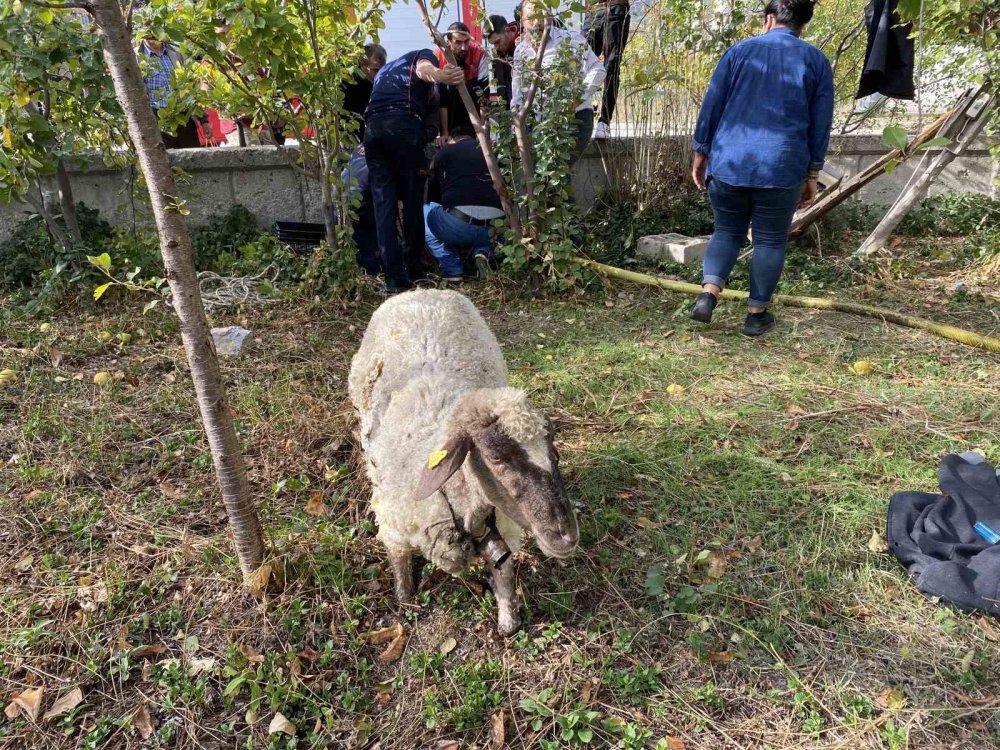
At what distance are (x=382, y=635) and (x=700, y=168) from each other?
3.96 metres

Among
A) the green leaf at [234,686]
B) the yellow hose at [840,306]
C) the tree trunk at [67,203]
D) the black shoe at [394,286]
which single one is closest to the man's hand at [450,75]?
the black shoe at [394,286]

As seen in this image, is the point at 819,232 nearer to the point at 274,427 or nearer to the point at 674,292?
the point at 674,292

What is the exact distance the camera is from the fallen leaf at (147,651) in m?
2.30

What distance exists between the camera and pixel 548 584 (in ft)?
8.65

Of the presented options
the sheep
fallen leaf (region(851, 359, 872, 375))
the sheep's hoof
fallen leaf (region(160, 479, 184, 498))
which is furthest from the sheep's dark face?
fallen leaf (region(851, 359, 872, 375))

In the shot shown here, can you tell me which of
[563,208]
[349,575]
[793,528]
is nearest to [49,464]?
[349,575]

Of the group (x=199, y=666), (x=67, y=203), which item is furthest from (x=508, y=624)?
(x=67, y=203)

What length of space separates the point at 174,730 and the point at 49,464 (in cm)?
185

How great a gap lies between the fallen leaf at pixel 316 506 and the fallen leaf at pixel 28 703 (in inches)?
45.8

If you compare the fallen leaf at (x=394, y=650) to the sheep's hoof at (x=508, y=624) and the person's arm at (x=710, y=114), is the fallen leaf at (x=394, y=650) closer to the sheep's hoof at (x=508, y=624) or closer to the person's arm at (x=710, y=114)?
the sheep's hoof at (x=508, y=624)

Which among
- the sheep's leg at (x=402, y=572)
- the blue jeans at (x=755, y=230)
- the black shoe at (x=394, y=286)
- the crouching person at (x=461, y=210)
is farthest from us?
the crouching person at (x=461, y=210)

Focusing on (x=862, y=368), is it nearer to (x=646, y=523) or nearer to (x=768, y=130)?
(x=768, y=130)

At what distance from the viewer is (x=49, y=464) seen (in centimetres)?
325

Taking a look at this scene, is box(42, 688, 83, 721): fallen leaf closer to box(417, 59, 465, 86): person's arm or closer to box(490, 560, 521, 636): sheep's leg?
box(490, 560, 521, 636): sheep's leg
